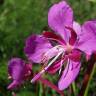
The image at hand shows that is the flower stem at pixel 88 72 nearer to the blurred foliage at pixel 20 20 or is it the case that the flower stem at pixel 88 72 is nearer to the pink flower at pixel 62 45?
the pink flower at pixel 62 45

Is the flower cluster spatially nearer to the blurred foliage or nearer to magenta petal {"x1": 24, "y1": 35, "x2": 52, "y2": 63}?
magenta petal {"x1": 24, "y1": 35, "x2": 52, "y2": 63}

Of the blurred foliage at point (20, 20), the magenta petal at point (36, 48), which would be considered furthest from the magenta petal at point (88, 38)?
the blurred foliage at point (20, 20)

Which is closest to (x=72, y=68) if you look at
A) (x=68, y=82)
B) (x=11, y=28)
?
(x=68, y=82)

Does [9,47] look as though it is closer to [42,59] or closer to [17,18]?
[17,18]

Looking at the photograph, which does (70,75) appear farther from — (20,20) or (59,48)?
(20,20)

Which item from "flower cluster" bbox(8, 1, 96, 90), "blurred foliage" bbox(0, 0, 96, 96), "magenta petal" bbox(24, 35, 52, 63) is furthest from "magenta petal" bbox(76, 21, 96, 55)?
"blurred foliage" bbox(0, 0, 96, 96)

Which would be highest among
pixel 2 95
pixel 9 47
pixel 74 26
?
pixel 74 26

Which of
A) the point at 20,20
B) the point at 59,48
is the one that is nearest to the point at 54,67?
the point at 59,48

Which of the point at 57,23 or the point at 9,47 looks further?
the point at 9,47
